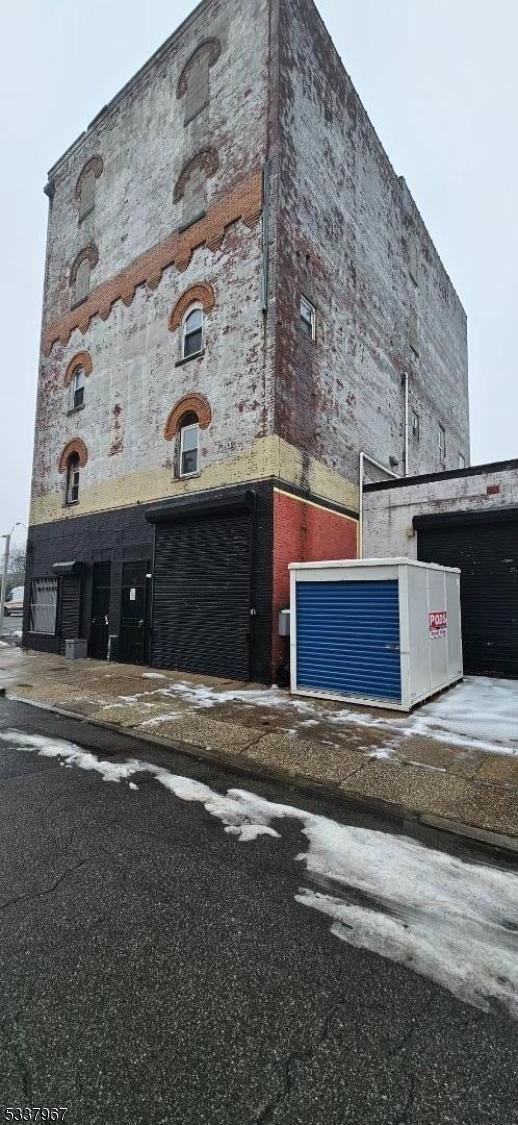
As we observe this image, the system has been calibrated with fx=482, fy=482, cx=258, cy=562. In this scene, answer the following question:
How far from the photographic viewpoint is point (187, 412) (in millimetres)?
13820

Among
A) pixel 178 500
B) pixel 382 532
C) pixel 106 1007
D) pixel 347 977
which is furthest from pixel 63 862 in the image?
pixel 382 532

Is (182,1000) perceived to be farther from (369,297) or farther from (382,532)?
(369,297)

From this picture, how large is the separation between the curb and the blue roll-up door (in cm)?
365

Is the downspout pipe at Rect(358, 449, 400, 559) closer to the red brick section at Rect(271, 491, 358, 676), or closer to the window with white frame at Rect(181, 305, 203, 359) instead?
the red brick section at Rect(271, 491, 358, 676)

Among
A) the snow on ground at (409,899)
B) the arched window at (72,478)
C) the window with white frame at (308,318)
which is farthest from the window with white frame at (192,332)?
the snow on ground at (409,899)

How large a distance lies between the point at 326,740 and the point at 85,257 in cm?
2019

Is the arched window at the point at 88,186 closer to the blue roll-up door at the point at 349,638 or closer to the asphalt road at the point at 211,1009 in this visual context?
the blue roll-up door at the point at 349,638

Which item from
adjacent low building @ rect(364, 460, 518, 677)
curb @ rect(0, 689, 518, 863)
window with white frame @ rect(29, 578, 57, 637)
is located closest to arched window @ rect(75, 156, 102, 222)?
window with white frame @ rect(29, 578, 57, 637)

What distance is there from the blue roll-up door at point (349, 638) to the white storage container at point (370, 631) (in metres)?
0.02

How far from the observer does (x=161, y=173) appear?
15.8 meters

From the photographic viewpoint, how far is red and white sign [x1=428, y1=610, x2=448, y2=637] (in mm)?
9758

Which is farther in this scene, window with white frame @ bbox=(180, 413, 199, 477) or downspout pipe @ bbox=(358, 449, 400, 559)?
downspout pipe @ bbox=(358, 449, 400, 559)

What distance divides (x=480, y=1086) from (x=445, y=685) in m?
8.97

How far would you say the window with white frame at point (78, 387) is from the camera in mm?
18156
